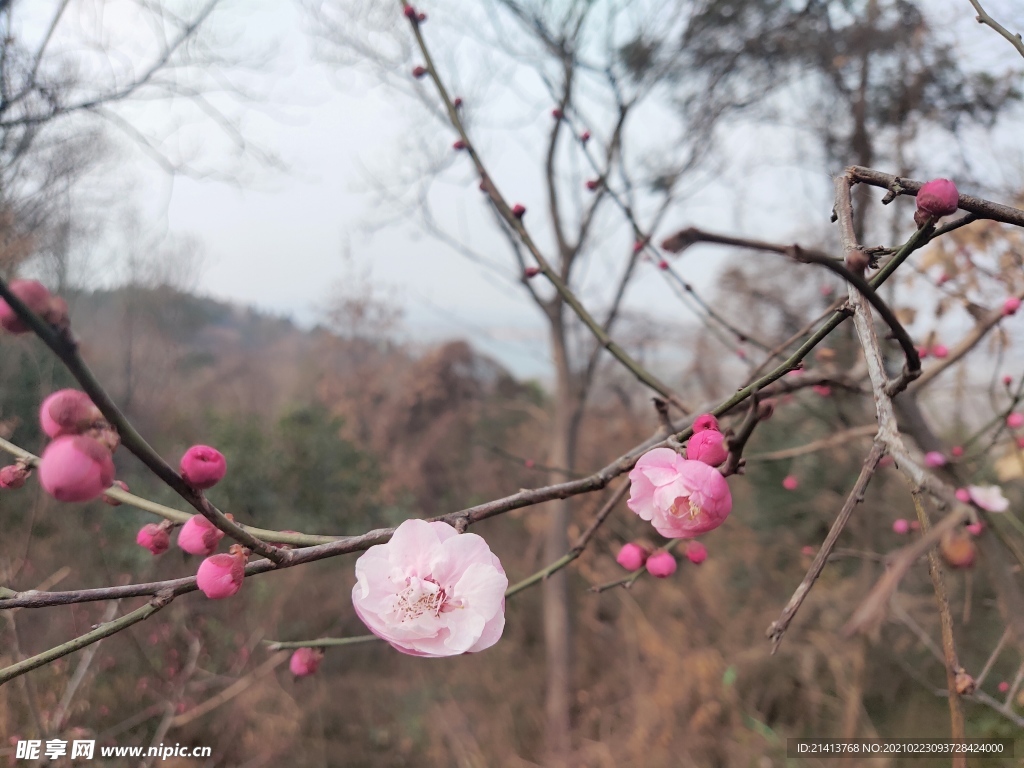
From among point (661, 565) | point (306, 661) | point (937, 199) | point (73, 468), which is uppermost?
point (937, 199)

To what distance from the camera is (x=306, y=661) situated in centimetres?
68

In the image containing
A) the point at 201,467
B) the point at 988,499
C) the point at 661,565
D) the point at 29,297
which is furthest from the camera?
the point at 988,499

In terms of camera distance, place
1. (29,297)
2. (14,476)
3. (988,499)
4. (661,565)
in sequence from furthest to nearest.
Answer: (988,499), (661,565), (14,476), (29,297)

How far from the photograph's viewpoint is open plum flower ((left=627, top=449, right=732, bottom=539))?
0.45 metres

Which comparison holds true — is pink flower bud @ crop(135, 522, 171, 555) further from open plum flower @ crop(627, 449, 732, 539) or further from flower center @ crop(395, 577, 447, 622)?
open plum flower @ crop(627, 449, 732, 539)

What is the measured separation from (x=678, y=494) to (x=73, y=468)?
409 mm

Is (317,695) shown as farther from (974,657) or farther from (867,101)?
(867,101)

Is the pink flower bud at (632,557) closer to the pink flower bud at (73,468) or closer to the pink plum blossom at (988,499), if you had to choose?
the pink flower bud at (73,468)

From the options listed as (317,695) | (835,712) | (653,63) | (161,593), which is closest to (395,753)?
(317,695)

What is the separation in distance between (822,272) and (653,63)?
5.32ft

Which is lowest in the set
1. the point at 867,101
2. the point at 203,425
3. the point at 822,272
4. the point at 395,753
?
the point at 395,753

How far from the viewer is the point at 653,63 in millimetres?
3457

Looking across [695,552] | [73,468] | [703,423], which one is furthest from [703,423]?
[73,468]

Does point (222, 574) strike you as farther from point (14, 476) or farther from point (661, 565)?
point (661, 565)
